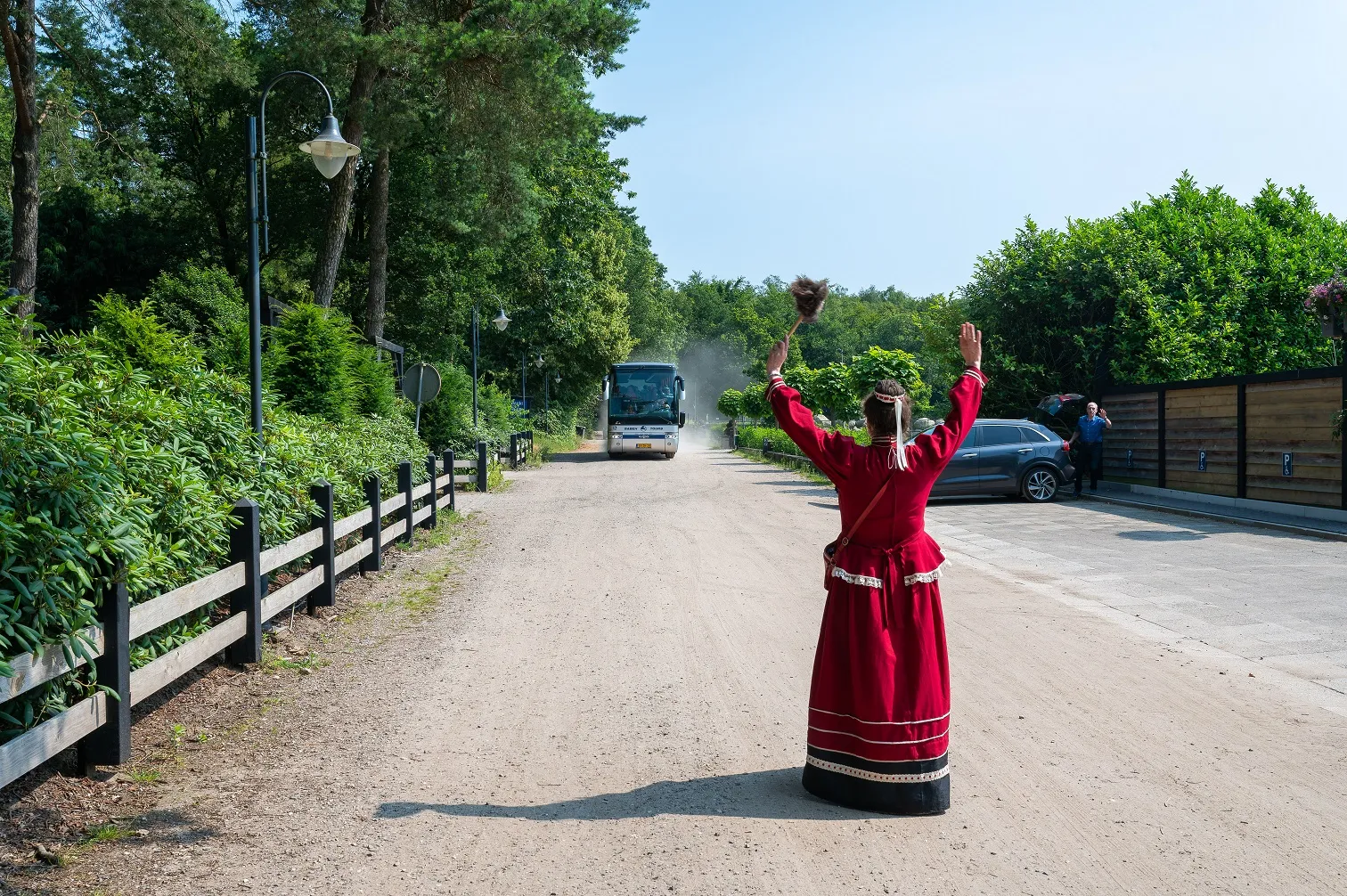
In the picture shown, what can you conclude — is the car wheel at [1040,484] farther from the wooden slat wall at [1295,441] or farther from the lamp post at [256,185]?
the lamp post at [256,185]

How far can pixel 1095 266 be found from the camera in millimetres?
24219

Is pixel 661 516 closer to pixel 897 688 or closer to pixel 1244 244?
pixel 897 688

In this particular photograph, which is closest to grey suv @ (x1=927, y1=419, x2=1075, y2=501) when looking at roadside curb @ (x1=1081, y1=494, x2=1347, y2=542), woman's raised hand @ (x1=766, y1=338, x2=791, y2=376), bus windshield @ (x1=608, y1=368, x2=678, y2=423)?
roadside curb @ (x1=1081, y1=494, x2=1347, y2=542)

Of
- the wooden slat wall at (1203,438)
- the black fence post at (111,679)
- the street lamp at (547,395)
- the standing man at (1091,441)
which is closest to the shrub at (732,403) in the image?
the street lamp at (547,395)

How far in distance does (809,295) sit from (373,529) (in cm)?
697

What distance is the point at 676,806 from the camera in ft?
14.3

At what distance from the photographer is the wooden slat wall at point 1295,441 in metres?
15.2

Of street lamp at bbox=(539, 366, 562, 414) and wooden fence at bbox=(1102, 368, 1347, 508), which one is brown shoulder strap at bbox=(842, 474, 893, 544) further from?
street lamp at bbox=(539, 366, 562, 414)

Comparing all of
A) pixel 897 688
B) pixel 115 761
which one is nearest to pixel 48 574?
pixel 115 761

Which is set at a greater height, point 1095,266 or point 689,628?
point 1095,266

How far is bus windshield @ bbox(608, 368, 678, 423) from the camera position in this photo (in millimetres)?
37250

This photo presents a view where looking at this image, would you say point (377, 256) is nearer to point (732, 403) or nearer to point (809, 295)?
point (809, 295)

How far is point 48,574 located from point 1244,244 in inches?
1265

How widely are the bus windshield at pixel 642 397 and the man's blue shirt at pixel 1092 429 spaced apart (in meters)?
18.6
